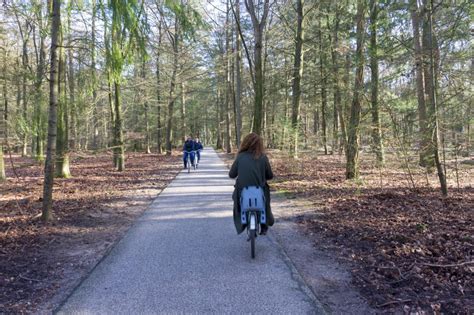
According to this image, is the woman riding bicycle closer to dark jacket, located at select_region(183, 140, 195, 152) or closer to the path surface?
the path surface

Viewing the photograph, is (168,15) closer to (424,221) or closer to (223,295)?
(223,295)

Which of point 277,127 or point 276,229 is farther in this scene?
point 277,127

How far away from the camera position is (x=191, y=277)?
15.0ft

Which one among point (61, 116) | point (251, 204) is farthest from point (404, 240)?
point (61, 116)

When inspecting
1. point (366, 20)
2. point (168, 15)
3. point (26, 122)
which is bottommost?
point (26, 122)

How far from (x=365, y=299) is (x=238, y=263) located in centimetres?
177

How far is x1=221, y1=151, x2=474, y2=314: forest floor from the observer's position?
397 cm

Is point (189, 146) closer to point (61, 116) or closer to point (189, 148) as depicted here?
point (189, 148)

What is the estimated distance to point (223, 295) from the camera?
4.01 metres

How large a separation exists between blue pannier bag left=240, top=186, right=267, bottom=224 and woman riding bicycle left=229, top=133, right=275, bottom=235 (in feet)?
0.26

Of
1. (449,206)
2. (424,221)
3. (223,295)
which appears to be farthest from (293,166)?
(223,295)

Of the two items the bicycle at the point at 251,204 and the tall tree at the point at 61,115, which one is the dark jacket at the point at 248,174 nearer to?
the bicycle at the point at 251,204

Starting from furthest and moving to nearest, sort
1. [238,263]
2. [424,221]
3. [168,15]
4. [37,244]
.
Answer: [168,15] → [424,221] → [37,244] → [238,263]

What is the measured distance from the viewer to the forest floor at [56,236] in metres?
4.28
